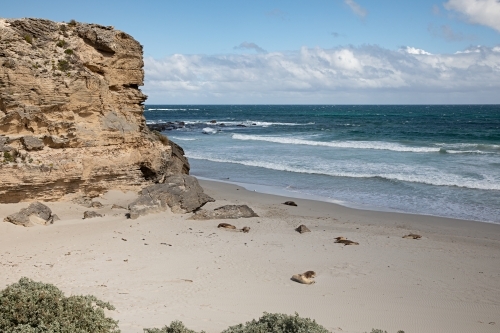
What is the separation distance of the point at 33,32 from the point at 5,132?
9.25 feet

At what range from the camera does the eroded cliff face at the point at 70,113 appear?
1245 centimetres

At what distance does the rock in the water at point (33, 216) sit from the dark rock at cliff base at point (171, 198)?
6.95 feet

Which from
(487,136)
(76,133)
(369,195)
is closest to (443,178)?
(369,195)

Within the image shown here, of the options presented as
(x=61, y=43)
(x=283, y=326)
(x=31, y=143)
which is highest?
(x=61, y=43)

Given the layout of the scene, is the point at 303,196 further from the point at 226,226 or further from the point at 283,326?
the point at 283,326

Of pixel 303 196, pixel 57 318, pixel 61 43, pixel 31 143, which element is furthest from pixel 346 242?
pixel 61 43

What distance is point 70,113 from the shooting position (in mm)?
13414

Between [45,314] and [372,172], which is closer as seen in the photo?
[45,314]

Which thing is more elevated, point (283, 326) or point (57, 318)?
point (57, 318)

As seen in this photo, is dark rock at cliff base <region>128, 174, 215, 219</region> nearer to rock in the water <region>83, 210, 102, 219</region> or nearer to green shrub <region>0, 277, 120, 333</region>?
rock in the water <region>83, 210, 102, 219</region>

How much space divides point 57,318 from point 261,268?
5115 mm

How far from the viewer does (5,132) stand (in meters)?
12.6

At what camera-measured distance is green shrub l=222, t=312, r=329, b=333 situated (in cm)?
567

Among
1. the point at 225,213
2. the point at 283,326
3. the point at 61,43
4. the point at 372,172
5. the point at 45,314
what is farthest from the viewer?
the point at 372,172
